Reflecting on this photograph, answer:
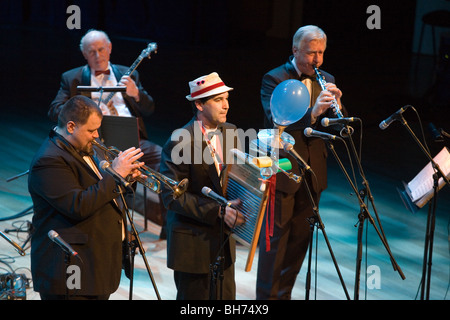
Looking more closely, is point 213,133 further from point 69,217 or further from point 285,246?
point 285,246

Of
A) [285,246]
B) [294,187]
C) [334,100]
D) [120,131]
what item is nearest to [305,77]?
[334,100]

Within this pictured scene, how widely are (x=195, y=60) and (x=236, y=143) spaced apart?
10364 mm

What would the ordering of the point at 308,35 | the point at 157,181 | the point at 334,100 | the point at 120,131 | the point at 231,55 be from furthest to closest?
the point at 231,55
the point at 120,131
the point at 308,35
the point at 334,100
the point at 157,181

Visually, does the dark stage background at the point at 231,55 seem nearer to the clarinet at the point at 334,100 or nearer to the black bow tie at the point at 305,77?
the black bow tie at the point at 305,77

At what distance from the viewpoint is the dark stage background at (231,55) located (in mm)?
10055

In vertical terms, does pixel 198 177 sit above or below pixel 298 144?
below

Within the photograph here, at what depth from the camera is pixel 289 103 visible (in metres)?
3.68

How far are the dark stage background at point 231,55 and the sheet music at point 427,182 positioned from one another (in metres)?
4.19

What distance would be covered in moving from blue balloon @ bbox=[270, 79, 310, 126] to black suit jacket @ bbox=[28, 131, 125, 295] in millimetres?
1020

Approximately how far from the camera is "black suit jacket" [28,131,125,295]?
3.47 meters

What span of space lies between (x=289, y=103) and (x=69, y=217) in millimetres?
1379

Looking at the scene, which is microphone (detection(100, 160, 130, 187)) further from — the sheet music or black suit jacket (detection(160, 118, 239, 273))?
the sheet music

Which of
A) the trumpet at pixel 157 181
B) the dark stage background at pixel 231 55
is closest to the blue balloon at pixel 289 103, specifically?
the trumpet at pixel 157 181

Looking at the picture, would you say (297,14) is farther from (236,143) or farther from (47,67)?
(236,143)
